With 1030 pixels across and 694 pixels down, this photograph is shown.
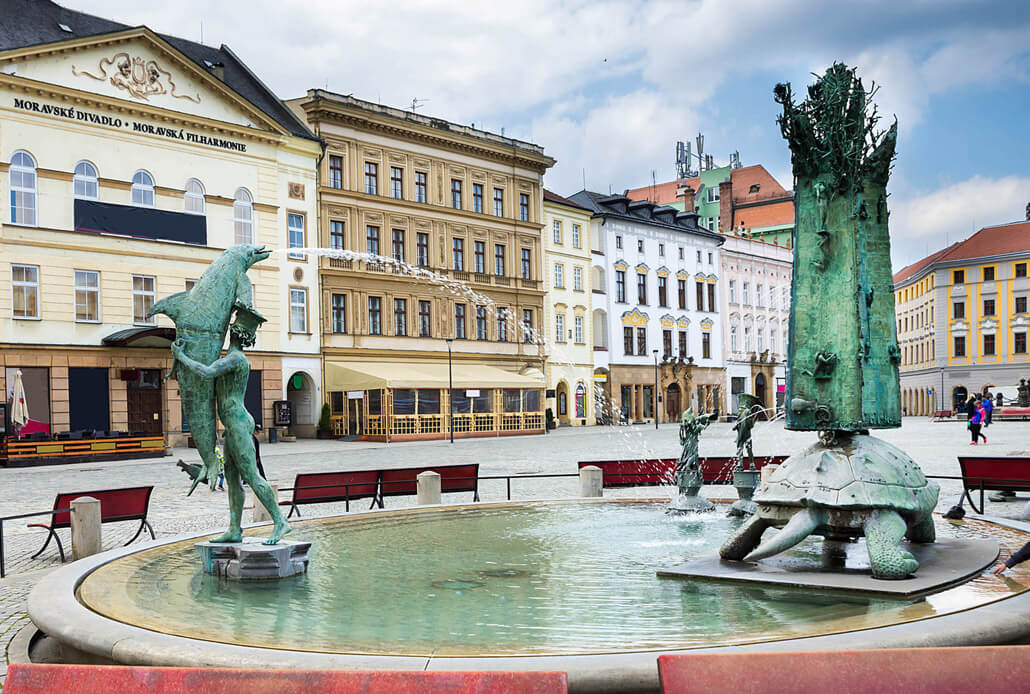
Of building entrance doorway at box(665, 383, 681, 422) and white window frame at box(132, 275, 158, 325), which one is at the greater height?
white window frame at box(132, 275, 158, 325)

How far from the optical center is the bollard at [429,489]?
44.1 ft

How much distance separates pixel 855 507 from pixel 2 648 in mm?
6078

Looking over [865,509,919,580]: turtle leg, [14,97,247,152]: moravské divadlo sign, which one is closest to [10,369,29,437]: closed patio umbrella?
[14,97,247,152]: moravské divadlo sign

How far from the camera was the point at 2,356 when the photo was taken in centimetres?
3350

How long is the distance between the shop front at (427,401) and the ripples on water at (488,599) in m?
31.2

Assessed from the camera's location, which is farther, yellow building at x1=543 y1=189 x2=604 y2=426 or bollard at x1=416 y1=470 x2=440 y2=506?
yellow building at x1=543 y1=189 x2=604 y2=426

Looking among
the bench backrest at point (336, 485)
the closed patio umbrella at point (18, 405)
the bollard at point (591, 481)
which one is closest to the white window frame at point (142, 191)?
the closed patio umbrella at point (18, 405)

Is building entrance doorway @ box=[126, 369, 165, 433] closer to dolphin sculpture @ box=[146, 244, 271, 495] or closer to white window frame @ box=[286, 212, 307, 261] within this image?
white window frame @ box=[286, 212, 307, 261]

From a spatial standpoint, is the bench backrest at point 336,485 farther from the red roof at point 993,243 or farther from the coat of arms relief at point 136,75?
Answer: the red roof at point 993,243

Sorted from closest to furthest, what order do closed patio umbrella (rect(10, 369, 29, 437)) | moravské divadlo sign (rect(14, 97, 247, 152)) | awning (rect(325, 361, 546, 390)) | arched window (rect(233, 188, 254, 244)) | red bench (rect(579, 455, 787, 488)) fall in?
red bench (rect(579, 455, 787, 488)) < closed patio umbrella (rect(10, 369, 29, 437)) < moravské divadlo sign (rect(14, 97, 247, 152)) < arched window (rect(233, 188, 254, 244)) < awning (rect(325, 361, 546, 390))

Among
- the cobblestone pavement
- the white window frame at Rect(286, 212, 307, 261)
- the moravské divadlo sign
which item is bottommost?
the cobblestone pavement

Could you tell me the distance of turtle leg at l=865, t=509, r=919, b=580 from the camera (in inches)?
271

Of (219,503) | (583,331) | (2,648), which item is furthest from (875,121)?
(583,331)

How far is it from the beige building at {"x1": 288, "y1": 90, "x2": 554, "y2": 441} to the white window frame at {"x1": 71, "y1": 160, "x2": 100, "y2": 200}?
10.2 m
